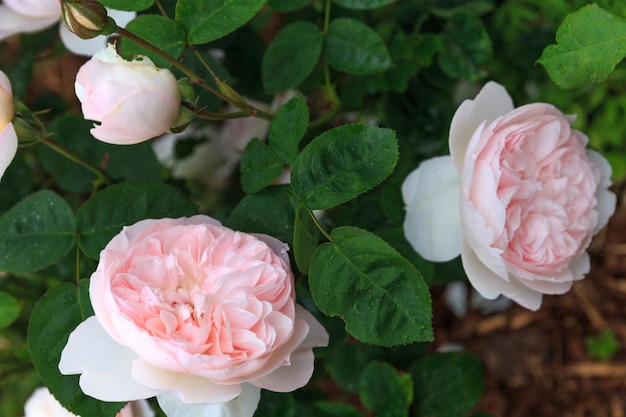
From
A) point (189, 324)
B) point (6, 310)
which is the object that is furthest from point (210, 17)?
point (6, 310)

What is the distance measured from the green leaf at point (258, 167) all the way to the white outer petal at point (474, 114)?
167 mm

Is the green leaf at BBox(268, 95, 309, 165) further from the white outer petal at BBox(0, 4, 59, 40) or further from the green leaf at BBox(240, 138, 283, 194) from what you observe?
the white outer petal at BBox(0, 4, 59, 40)

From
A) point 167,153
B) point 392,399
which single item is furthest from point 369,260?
point 167,153

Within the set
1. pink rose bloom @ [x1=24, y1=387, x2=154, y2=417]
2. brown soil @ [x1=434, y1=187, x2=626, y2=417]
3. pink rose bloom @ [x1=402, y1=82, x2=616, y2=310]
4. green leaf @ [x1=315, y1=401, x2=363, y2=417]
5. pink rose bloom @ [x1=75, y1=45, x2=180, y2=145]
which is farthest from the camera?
brown soil @ [x1=434, y1=187, x2=626, y2=417]

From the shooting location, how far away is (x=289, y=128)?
24.9 inches

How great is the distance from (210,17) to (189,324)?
0.28m

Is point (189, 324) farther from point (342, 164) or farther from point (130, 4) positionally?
point (130, 4)

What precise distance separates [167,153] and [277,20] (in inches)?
14.6

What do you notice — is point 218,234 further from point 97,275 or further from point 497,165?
point 497,165

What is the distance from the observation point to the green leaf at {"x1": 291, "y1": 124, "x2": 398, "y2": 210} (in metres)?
0.55

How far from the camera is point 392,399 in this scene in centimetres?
82

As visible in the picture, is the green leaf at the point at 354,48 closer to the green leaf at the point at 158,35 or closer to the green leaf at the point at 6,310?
the green leaf at the point at 158,35

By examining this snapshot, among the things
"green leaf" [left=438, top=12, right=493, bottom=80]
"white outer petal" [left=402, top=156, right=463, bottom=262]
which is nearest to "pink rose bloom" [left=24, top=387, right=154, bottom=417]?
"white outer petal" [left=402, top=156, right=463, bottom=262]

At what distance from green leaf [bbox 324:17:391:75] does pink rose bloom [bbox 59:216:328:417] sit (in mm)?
285
